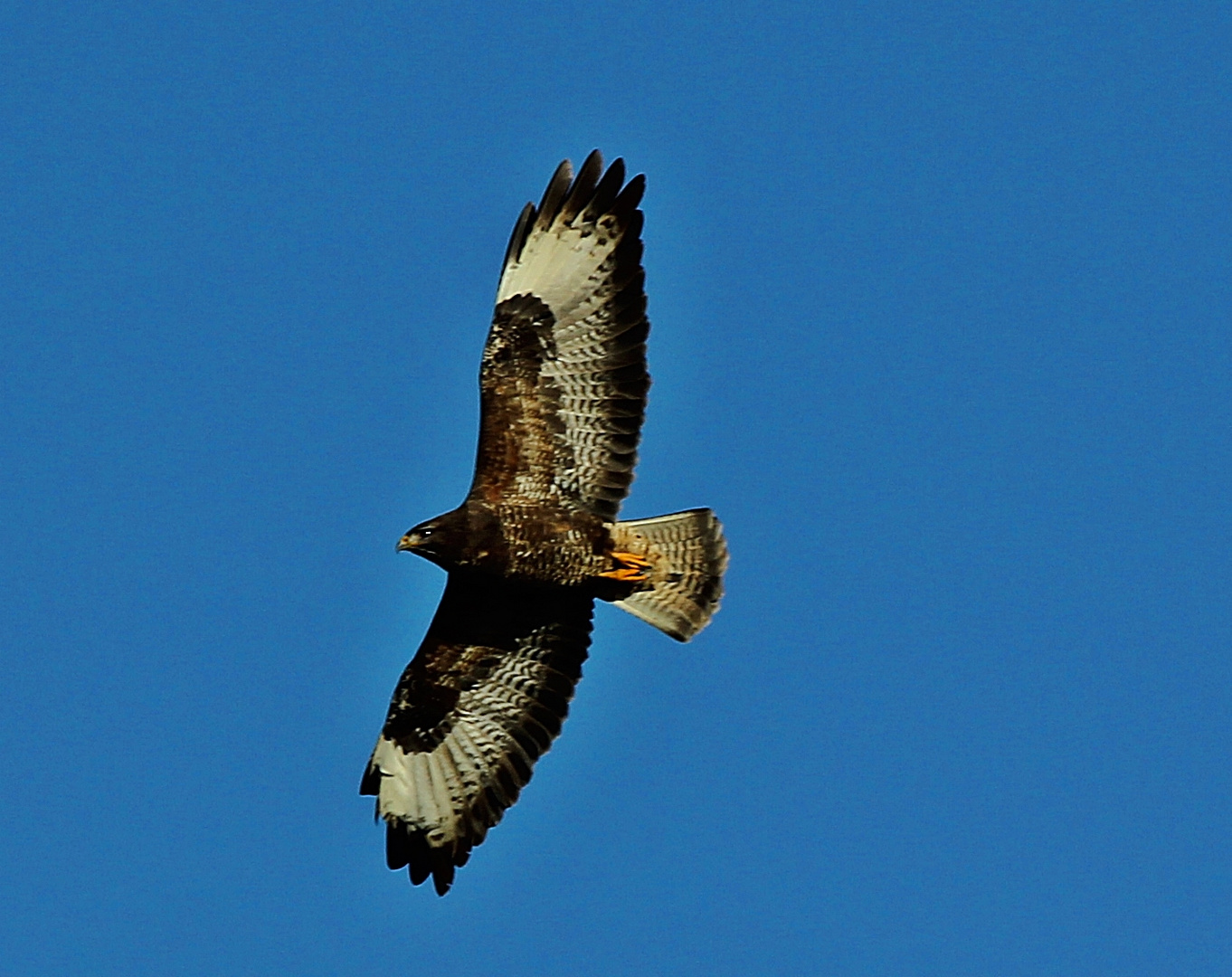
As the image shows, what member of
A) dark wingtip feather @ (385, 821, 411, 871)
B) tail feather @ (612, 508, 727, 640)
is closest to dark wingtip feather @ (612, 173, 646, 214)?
tail feather @ (612, 508, 727, 640)

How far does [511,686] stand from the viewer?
13.4 m

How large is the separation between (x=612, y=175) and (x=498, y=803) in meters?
4.03

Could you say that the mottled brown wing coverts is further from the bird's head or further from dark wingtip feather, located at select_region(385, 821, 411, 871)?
dark wingtip feather, located at select_region(385, 821, 411, 871)

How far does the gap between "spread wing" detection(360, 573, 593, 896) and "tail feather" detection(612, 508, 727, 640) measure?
0.43m

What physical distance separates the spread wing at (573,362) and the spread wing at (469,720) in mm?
958

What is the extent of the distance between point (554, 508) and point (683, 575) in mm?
1122

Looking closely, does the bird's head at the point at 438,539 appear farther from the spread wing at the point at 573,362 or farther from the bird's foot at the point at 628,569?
the bird's foot at the point at 628,569

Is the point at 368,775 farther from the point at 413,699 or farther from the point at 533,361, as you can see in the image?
the point at 533,361

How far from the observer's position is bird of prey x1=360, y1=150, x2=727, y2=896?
12.6m

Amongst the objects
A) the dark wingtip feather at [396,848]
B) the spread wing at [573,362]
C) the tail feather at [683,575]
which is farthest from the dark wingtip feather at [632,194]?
the dark wingtip feather at [396,848]

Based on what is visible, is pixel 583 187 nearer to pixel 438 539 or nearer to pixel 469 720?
pixel 438 539

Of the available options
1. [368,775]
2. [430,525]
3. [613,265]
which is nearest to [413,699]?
[368,775]

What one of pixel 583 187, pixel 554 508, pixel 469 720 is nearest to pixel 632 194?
pixel 583 187

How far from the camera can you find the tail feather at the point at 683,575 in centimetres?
1325
